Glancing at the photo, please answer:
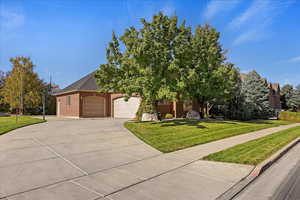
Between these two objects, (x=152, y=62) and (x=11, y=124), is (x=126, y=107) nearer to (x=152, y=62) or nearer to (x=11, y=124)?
(x=152, y=62)

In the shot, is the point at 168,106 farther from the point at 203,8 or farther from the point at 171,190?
the point at 171,190

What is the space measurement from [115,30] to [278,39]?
13.0m

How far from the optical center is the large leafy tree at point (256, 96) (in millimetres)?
25641

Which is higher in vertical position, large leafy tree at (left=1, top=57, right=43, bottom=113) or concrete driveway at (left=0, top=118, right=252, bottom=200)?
large leafy tree at (left=1, top=57, right=43, bottom=113)

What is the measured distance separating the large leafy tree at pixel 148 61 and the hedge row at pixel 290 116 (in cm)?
2247

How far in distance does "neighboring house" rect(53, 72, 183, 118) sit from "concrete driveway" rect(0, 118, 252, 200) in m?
14.5

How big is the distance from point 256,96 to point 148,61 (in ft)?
64.4

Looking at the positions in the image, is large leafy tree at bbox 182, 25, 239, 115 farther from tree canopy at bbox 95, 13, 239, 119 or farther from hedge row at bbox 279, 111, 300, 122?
hedge row at bbox 279, 111, 300, 122

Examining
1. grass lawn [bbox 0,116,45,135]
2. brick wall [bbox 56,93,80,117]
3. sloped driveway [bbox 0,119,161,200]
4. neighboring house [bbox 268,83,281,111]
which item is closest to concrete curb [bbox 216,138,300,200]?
sloped driveway [bbox 0,119,161,200]

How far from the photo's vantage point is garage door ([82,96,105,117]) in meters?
22.5

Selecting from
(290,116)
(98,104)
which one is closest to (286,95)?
(290,116)

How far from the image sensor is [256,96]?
86.6ft

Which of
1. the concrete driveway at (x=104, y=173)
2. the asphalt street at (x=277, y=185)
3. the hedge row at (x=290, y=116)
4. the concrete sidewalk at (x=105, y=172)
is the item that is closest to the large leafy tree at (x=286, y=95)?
the hedge row at (x=290, y=116)

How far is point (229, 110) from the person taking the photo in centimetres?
2467
